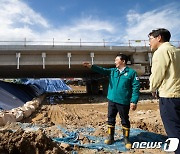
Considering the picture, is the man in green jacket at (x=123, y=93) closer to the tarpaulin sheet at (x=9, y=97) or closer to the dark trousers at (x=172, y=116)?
the dark trousers at (x=172, y=116)

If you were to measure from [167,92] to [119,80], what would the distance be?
2025 mm

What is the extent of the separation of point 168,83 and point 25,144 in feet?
7.53

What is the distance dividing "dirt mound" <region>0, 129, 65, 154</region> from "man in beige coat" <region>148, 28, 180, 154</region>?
180 centimetres

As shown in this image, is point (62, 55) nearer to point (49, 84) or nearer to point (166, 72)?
point (49, 84)

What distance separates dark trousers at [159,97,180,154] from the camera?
109 inches

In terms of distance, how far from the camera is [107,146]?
480cm

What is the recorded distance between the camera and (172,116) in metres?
2.79

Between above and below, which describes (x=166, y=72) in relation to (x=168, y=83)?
above

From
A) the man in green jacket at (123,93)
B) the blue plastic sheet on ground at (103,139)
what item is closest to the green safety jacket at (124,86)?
the man in green jacket at (123,93)

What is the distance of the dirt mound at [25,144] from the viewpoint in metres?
3.48

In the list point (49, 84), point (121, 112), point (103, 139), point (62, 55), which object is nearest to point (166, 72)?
point (121, 112)

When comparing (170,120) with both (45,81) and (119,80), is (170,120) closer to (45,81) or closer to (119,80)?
(119,80)

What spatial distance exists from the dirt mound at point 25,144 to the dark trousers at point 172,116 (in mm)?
1770

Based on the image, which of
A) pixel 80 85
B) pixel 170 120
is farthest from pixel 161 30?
pixel 80 85
